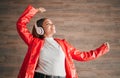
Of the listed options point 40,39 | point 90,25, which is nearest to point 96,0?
point 90,25

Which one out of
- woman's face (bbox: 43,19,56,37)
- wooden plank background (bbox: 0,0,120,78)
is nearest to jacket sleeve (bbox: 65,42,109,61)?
woman's face (bbox: 43,19,56,37)

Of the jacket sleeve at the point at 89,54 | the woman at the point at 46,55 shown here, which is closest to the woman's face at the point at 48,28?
the woman at the point at 46,55

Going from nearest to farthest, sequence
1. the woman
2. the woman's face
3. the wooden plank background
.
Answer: the woman → the woman's face → the wooden plank background

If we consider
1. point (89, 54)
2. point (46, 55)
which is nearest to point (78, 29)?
point (89, 54)

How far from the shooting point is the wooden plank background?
286 centimetres

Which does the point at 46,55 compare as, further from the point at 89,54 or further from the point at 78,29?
the point at 78,29

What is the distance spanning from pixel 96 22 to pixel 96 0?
1.02 ft

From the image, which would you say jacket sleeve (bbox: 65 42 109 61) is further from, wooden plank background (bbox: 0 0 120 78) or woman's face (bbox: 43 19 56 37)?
wooden plank background (bbox: 0 0 120 78)

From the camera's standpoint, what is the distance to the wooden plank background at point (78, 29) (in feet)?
9.39

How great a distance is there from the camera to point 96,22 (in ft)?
9.98

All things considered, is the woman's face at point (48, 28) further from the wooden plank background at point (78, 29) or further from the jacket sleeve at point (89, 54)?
the wooden plank background at point (78, 29)

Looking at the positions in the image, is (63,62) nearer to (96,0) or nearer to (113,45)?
(113,45)

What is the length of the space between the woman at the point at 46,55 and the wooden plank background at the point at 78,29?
96 centimetres

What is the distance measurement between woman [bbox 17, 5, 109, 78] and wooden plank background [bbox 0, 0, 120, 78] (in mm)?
963
